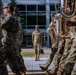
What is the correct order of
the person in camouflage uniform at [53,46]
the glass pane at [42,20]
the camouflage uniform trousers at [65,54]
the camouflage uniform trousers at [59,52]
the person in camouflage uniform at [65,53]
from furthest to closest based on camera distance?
the glass pane at [42,20], the person in camouflage uniform at [53,46], the camouflage uniform trousers at [59,52], the camouflage uniform trousers at [65,54], the person in camouflage uniform at [65,53]

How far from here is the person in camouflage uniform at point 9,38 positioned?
9.12 meters

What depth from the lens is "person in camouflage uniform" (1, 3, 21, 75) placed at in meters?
9.12

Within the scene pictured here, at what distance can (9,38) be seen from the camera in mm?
9258

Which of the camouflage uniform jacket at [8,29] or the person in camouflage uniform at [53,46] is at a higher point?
the camouflage uniform jacket at [8,29]

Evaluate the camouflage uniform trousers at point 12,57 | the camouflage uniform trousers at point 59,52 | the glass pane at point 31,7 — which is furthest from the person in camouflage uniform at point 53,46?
the glass pane at point 31,7

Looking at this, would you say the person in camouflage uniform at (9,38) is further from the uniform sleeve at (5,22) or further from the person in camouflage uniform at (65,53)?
the person in camouflage uniform at (65,53)

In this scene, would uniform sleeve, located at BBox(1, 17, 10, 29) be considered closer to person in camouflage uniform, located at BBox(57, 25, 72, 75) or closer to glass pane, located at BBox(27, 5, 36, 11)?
person in camouflage uniform, located at BBox(57, 25, 72, 75)

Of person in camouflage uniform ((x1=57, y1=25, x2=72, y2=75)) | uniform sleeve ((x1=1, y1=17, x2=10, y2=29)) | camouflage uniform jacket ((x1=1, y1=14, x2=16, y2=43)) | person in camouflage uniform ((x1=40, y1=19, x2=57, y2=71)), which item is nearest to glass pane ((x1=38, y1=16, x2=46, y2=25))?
person in camouflage uniform ((x1=40, y1=19, x2=57, y2=71))

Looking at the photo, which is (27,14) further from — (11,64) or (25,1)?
(11,64)

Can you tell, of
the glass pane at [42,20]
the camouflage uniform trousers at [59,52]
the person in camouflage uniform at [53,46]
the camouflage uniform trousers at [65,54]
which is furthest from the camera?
the glass pane at [42,20]

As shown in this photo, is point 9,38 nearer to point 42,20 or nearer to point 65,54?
point 65,54

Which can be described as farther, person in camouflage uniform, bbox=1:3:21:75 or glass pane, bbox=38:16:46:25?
glass pane, bbox=38:16:46:25

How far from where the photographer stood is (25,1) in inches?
2277

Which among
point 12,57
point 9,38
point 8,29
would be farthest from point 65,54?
point 8,29
